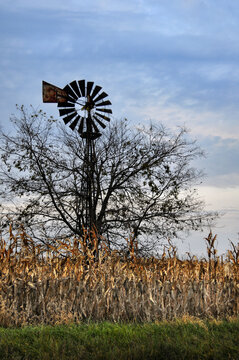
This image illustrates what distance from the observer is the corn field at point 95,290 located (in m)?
8.53

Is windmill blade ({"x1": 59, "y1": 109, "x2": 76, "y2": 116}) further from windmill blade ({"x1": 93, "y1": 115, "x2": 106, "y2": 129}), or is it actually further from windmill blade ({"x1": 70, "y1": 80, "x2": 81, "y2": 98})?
windmill blade ({"x1": 93, "y1": 115, "x2": 106, "y2": 129})

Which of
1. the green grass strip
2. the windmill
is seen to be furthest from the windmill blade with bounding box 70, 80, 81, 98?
the green grass strip

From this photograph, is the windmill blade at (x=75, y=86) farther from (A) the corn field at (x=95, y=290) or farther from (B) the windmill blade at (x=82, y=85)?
(A) the corn field at (x=95, y=290)

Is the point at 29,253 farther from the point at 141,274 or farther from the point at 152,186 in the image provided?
the point at 152,186

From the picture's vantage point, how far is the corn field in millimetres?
8531

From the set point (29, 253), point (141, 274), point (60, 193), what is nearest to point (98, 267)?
point (141, 274)

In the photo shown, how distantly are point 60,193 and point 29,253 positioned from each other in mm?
11033

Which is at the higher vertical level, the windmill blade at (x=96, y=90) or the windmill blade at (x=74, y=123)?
the windmill blade at (x=96, y=90)

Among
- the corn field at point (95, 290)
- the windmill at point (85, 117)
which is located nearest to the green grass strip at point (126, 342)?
the corn field at point (95, 290)

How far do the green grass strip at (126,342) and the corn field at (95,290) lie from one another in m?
1.31

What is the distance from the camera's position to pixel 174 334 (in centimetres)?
651

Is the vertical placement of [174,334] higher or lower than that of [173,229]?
lower

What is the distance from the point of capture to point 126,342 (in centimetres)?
607

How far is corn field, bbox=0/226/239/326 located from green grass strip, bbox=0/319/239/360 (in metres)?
1.31
